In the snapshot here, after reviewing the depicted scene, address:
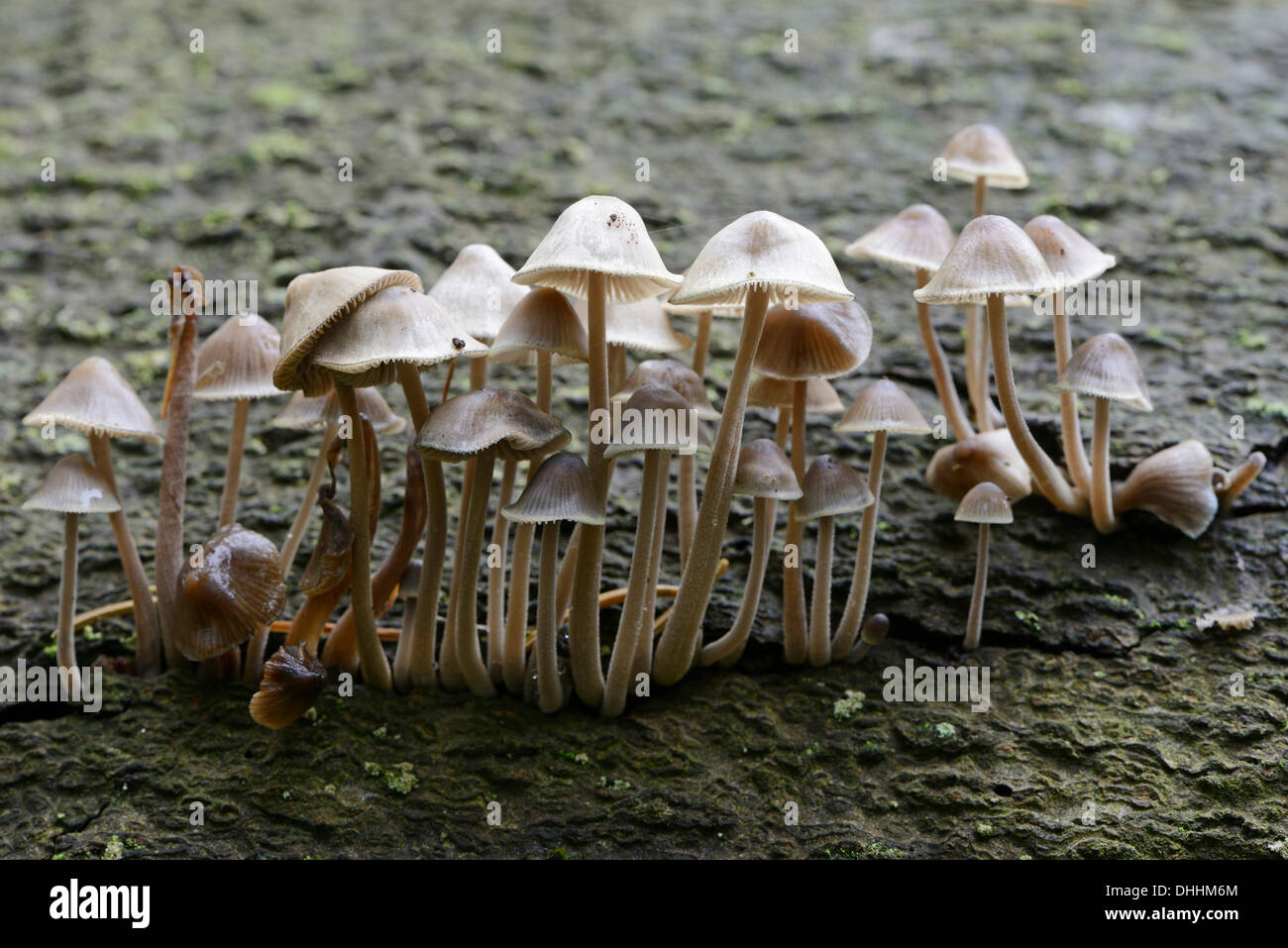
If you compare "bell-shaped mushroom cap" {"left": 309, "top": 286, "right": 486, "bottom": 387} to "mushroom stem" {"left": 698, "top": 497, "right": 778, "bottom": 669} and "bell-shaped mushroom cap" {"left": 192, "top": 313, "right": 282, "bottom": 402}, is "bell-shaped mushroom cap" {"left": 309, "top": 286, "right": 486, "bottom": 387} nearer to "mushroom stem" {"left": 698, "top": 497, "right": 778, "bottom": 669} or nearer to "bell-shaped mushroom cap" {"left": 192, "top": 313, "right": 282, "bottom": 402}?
"bell-shaped mushroom cap" {"left": 192, "top": 313, "right": 282, "bottom": 402}

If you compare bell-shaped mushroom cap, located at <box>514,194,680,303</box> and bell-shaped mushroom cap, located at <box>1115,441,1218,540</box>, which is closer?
bell-shaped mushroom cap, located at <box>514,194,680,303</box>

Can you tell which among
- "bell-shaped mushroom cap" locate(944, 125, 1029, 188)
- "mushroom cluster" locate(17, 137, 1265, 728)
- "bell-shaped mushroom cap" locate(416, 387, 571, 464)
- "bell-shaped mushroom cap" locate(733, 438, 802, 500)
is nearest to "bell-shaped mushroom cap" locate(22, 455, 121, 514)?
"mushroom cluster" locate(17, 137, 1265, 728)

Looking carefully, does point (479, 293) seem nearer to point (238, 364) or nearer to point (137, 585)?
point (238, 364)

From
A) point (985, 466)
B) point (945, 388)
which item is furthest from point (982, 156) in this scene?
point (985, 466)

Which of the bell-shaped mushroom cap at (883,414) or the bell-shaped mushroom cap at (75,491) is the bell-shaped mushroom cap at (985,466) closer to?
the bell-shaped mushroom cap at (883,414)

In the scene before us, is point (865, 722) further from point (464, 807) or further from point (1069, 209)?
point (1069, 209)
